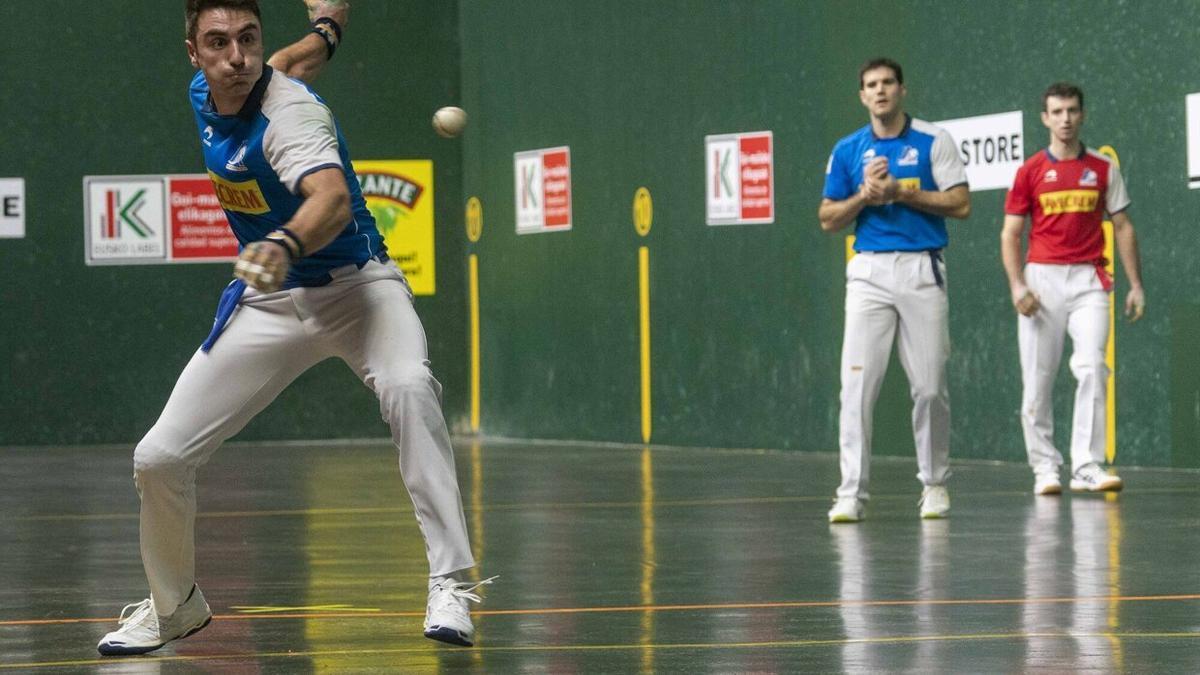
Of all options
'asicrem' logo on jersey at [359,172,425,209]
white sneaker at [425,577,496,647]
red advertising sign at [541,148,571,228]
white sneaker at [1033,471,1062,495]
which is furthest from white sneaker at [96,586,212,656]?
'asicrem' logo on jersey at [359,172,425,209]

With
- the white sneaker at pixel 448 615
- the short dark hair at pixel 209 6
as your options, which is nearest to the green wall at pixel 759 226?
the white sneaker at pixel 448 615

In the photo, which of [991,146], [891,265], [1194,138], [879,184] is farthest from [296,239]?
[991,146]

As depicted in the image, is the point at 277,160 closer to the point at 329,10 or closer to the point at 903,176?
the point at 329,10

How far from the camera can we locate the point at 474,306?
16.8 meters

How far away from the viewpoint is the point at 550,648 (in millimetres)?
5832

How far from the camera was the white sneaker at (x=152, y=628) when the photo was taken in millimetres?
5746

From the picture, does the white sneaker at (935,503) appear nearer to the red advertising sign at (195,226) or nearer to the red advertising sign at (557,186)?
the red advertising sign at (557,186)

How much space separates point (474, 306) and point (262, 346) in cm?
1118

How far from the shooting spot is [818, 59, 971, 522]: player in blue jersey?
363 inches

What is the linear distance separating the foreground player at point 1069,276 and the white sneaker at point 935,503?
3.71ft

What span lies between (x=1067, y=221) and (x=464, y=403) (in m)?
7.21

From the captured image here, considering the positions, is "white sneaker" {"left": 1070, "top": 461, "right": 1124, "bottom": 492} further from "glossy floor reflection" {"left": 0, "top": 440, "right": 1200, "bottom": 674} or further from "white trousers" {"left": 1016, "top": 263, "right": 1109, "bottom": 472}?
"glossy floor reflection" {"left": 0, "top": 440, "right": 1200, "bottom": 674}

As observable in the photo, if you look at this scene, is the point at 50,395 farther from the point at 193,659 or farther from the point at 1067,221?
the point at 193,659

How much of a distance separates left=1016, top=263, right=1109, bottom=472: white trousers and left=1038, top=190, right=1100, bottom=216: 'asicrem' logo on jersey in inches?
10.2
